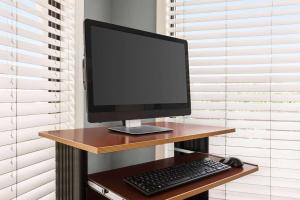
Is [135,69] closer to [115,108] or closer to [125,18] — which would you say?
[115,108]

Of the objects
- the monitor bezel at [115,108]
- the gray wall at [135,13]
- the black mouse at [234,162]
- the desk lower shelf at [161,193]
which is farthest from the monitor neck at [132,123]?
the gray wall at [135,13]

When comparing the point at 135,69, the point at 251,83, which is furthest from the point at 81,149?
the point at 251,83

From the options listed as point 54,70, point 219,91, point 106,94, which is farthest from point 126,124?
point 219,91

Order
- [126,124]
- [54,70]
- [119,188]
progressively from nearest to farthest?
[119,188]
[126,124]
[54,70]

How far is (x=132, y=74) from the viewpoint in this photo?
1.25m

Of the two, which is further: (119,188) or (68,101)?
(68,101)

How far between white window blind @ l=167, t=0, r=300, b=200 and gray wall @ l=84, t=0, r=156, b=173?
25cm

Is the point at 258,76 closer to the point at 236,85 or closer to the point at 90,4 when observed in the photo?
the point at 236,85

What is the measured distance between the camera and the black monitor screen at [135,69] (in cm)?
115

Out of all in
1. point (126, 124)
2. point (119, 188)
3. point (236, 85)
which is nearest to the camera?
point (119, 188)

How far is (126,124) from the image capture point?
1.31 metres

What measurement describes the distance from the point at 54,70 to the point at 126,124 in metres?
0.70

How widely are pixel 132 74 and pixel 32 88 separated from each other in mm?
607

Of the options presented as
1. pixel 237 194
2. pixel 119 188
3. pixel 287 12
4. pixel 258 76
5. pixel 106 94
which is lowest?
pixel 237 194
